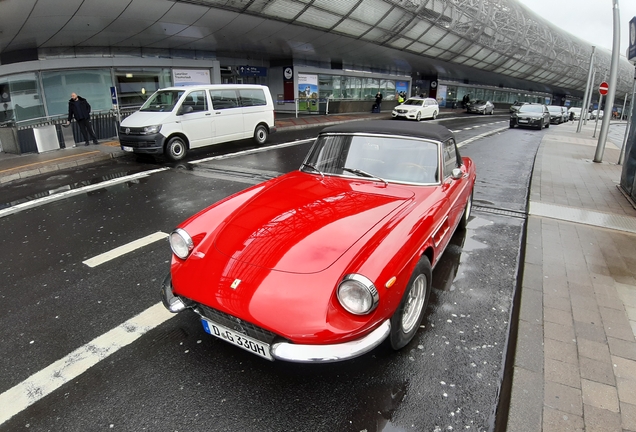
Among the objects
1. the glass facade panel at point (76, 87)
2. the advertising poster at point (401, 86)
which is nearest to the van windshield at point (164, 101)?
the glass facade panel at point (76, 87)

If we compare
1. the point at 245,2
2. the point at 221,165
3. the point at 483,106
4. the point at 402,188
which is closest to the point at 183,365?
the point at 402,188

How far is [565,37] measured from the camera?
63.5m

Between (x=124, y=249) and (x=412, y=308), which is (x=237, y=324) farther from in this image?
(x=124, y=249)

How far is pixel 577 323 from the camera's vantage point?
10.6 feet

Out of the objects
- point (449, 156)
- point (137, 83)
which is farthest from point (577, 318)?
point (137, 83)

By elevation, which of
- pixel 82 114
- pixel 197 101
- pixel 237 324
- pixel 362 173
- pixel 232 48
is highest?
pixel 232 48

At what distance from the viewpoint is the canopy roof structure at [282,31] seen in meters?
14.4

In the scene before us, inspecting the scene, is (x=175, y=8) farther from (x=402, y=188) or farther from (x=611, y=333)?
(x=611, y=333)

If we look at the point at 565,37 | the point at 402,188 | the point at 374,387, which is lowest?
the point at 374,387

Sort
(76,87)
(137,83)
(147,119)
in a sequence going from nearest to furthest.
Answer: (147,119) < (76,87) < (137,83)

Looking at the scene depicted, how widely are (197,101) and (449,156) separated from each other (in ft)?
28.1

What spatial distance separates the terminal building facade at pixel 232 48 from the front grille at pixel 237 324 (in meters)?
12.0

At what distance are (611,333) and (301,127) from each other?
16.9 meters

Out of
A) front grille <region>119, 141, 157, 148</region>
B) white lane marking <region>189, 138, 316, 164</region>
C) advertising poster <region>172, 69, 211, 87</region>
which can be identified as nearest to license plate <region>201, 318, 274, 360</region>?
white lane marking <region>189, 138, 316, 164</region>
